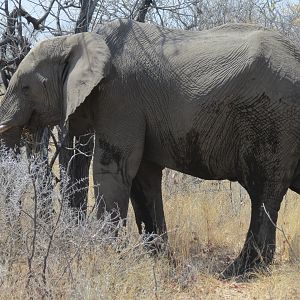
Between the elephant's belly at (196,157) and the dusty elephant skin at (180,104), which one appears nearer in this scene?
the dusty elephant skin at (180,104)

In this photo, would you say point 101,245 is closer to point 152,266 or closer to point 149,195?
point 152,266

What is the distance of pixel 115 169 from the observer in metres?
5.14

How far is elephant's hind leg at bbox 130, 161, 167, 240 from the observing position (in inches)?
226

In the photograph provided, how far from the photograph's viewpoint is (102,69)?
198 inches

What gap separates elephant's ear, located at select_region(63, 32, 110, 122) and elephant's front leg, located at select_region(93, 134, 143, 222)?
37 cm

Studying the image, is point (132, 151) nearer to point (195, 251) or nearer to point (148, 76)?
point (148, 76)

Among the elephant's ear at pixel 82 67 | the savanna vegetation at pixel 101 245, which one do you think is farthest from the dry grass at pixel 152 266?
the elephant's ear at pixel 82 67

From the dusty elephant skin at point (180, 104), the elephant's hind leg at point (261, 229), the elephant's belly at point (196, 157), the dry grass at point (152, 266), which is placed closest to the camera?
the dry grass at point (152, 266)

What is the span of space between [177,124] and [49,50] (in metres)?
1.25

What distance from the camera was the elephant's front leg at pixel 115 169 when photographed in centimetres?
Result: 510

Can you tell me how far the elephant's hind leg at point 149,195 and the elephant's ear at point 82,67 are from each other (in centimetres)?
90

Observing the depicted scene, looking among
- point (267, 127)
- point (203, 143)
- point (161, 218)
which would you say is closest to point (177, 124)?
point (203, 143)

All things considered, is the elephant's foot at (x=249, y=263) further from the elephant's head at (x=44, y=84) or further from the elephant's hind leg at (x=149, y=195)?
the elephant's head at (x=44, y=84)

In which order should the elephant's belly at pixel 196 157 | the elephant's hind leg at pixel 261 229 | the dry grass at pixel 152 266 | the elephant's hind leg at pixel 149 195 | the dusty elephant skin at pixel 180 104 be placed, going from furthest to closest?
1. the elephant's hind leg at pixel 149 195
2. the elephant's belly at pixel 196 157
3. the elephant's hind leg at pixel 261 229
4. the dusty elephant skin at pixel 180 104
5. the dry grass at pixel 152 266
